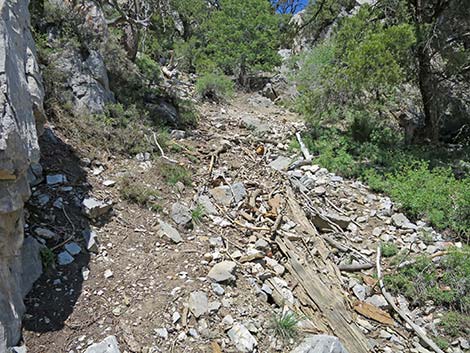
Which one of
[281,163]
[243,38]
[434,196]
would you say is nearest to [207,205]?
[281,163]

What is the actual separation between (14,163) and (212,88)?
7.84 metres

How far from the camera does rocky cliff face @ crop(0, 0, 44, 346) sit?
2.33 meters

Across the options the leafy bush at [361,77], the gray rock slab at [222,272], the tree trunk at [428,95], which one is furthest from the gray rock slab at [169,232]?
the tree trunk at [428,95]

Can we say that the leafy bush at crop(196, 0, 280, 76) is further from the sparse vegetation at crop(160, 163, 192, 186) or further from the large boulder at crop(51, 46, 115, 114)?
the sparse vegetation at crop(160, 163, 192, 186)

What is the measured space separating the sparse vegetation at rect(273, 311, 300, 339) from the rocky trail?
0.05 meters

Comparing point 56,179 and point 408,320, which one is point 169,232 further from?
point 408,320

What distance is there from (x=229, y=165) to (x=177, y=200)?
1479 millimetres

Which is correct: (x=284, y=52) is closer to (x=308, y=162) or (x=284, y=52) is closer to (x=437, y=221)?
(x=308, y=162)

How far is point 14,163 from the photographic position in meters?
2.35

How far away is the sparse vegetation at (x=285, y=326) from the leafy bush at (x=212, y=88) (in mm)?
7383

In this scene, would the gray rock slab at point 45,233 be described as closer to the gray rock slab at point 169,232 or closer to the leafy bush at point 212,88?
the gray rock slab at point 169,232

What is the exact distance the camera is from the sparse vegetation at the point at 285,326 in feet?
10.1

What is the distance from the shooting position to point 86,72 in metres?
5.67

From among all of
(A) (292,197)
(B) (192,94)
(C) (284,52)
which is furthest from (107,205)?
(C) (284,52)
